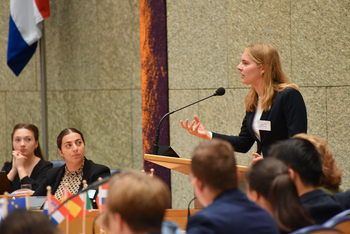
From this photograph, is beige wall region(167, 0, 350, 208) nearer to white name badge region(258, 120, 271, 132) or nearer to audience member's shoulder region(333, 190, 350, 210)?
white name badge region(258, 120, 271, 132)

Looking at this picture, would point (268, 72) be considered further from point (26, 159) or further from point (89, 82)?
point (89, 82)

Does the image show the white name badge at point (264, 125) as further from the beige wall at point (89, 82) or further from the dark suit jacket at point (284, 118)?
the beige wall at point (89, 82)

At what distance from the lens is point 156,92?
5.19m

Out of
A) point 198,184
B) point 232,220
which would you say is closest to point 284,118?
point 198,184

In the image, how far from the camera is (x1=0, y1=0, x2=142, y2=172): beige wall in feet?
20.2

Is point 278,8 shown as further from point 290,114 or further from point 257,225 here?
point 257,225

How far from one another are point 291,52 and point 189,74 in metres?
1.22

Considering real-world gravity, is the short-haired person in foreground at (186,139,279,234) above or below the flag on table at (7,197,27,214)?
above

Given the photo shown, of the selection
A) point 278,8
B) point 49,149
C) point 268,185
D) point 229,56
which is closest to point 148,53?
point 229,56

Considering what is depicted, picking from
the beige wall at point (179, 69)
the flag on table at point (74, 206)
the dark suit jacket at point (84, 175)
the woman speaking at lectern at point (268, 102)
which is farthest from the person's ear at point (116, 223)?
the beige wall at point (179, 69)

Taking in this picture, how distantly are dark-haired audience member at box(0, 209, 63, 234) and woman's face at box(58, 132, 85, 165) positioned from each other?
2373mm

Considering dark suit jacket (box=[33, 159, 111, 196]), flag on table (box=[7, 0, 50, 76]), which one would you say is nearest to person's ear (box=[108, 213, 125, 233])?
dark suit jacket (box=[33, 159, 111, 196])

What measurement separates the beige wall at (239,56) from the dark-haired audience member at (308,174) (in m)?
2.13

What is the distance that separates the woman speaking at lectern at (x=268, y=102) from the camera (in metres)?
2.93
